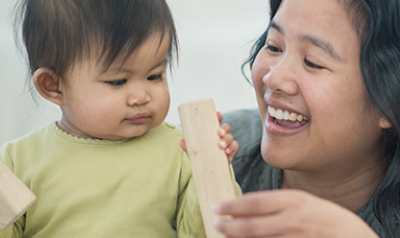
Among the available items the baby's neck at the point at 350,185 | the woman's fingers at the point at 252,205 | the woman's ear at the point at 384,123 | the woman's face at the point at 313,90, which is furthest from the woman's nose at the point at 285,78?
the woman's fingers at the point at 252,205

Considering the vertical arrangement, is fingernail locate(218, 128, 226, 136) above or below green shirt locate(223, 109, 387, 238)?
above

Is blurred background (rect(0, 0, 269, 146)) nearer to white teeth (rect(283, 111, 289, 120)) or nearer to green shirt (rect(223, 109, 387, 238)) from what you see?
green shirt (rect(223, 109, 387, 238))

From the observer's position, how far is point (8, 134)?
2287 mm

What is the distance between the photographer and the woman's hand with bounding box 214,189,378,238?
2.13ft

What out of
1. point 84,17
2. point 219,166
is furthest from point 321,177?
point 84,17

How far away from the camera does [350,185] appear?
1.29 meters

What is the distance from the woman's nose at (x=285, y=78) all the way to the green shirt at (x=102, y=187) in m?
0.29

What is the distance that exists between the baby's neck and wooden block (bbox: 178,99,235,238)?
629mm

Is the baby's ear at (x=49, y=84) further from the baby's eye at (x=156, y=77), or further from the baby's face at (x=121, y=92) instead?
the baby's eye at (x=156, y=77)

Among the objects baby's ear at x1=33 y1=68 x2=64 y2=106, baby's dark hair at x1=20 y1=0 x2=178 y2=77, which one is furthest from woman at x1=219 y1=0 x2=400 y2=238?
baby's ear at x1=33 y1=68 x2=64 y2=106

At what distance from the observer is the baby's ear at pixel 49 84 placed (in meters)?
1.02

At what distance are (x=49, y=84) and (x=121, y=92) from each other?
0.59ft

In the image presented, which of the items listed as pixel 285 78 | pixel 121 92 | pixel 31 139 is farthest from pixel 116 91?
pixel 285 78

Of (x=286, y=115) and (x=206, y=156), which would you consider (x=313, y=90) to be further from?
(x=206, y=156)
